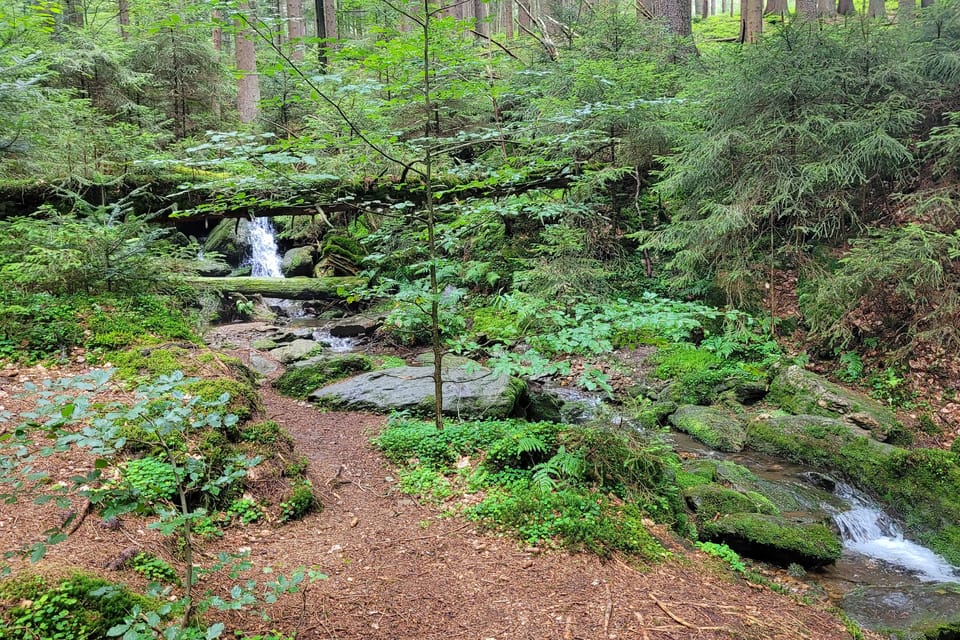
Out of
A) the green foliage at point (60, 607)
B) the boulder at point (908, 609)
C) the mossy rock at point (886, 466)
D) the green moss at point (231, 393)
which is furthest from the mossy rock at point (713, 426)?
the green foliage at point (60, 607)

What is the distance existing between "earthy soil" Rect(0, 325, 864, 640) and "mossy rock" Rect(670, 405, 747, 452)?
332 centimetres

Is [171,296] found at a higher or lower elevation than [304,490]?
higher

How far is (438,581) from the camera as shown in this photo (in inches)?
138

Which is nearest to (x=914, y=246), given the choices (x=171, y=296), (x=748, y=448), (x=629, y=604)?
(x=748, y=448)

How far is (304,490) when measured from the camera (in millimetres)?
4293

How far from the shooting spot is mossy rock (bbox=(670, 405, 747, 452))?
752 cm

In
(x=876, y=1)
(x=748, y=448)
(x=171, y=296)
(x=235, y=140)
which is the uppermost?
(x=876, y=1)

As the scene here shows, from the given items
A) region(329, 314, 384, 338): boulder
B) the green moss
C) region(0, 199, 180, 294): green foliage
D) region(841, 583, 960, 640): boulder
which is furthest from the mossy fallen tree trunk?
region(841, 583, 960, 640): boulder

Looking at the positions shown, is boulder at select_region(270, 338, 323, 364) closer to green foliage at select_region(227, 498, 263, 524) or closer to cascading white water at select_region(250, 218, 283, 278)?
green foliage at select_region(227, 498, 263, 524)

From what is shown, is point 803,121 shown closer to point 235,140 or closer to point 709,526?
point 709,526

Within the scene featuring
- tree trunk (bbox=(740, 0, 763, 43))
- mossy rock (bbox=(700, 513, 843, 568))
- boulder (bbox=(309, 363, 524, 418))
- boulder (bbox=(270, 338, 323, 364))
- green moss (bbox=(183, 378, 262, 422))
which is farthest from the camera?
tree trunk (bbox=(740, 0, 763, 43))

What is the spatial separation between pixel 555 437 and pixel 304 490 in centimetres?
225

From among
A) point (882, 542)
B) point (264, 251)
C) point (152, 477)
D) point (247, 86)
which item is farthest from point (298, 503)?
point (247, 86)

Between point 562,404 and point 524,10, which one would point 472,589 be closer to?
point 562,404
